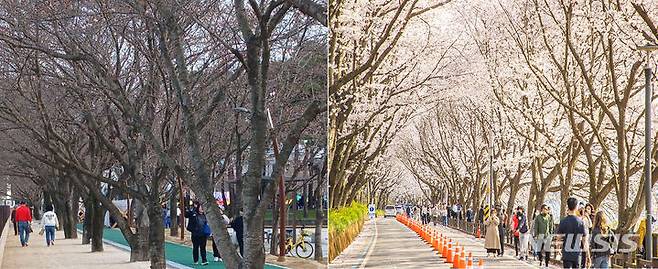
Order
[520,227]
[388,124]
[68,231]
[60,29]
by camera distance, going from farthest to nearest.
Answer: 1. [68,231]
2. [388,124]
3. [520,227]
4. [60,29]

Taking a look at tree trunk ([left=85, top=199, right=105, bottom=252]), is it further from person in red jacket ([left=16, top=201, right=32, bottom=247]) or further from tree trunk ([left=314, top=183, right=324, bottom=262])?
tree trunk ([left=314, top=183, right=324, bottom=262])

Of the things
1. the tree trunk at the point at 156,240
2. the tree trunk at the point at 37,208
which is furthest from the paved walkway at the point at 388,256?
the tree trunk at the point at 37,208

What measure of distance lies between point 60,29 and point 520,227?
11.8 meters

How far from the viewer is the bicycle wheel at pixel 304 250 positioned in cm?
1355

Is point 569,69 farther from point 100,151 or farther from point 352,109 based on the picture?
point 100,151

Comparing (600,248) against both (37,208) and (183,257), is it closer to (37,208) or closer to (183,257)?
(183,257)

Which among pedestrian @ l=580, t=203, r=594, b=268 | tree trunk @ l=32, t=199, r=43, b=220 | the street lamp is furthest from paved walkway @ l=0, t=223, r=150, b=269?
tree trunk @ l=32, t=199, r=43, b=220

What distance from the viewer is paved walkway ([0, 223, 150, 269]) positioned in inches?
786

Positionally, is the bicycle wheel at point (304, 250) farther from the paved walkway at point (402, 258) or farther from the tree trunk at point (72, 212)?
the tree trunk at point (72, 212)

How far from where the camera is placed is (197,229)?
2002 cm

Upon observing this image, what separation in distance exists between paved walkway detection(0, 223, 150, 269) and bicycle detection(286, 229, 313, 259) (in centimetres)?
432

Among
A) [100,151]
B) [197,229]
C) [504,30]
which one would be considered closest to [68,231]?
[100,151]

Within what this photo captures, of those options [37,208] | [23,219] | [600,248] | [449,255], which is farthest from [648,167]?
[37,208]

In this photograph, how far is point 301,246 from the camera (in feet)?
47.6
